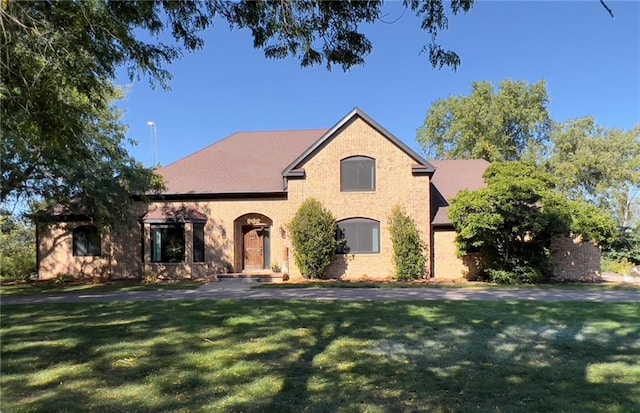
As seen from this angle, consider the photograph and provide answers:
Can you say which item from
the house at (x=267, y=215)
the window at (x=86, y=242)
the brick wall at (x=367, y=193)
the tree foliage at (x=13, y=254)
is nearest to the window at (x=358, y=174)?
the house at (x=267, y=215)

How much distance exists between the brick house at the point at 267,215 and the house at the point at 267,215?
4 cm

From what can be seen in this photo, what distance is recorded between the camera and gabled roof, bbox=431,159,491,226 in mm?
20031

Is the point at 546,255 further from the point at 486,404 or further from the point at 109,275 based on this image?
the point at 109,275

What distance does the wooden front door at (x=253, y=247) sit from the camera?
21562mm

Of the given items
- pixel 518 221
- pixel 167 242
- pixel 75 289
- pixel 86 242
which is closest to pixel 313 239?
pixel 167 242

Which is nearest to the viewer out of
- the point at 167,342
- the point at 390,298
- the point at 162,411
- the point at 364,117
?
the point at 162,411

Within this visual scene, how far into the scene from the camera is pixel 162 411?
4367mm

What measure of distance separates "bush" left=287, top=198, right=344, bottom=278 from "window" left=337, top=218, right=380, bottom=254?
0.54 meters

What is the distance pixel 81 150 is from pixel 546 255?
17.1 m

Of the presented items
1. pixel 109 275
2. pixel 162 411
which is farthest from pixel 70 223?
pixel 162 411

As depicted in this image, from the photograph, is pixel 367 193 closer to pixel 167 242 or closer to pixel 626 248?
pixel 167 242

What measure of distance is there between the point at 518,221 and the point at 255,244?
11971 mm

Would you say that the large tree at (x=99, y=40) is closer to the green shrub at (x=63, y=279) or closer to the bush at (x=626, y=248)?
the green shrub at (x=63, y=279)

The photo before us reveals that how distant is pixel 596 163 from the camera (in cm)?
3475
